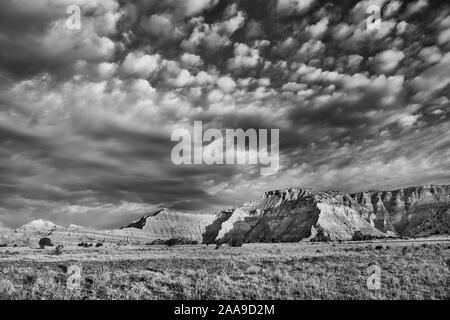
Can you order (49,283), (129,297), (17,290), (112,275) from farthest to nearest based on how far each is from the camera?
(112,275)
(49,283)
(17,290)
(129,297)

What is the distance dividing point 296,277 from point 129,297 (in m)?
8.48

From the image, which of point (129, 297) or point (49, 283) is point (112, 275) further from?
point (129, 297)
